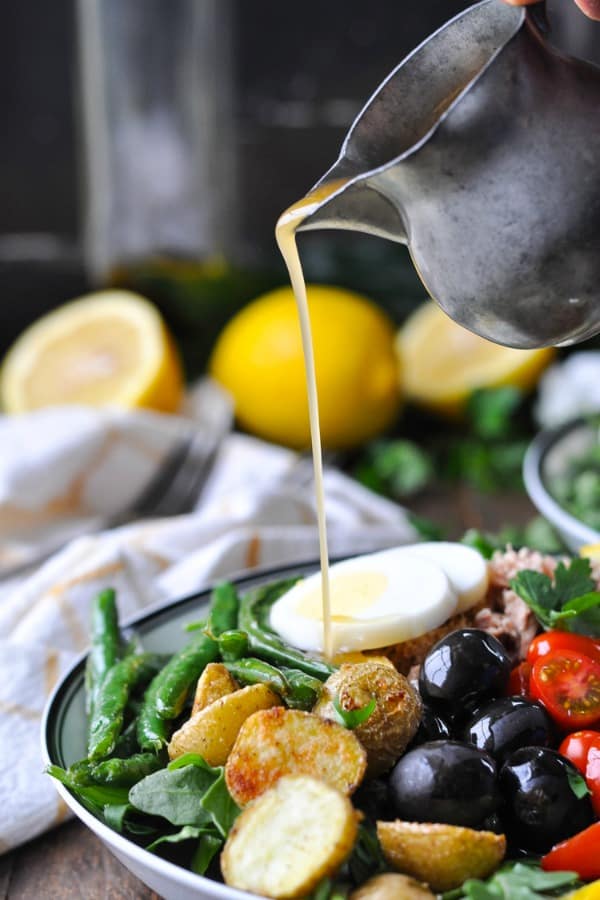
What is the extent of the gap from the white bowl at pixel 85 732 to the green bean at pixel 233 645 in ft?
0.85

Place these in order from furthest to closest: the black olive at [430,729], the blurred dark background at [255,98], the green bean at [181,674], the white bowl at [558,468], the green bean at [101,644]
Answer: the blurred dark background at [255,98]
the white bowl at [558,468]
the green bean at [101,644]
the green bean at [181,674]
the black olive at [430,729]

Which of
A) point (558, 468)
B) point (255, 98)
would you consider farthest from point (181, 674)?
point (255, 98)

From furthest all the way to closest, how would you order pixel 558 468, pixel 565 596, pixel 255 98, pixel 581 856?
pixel 255 98, pixel 558 468, pixel 565 596, pixel 581 856

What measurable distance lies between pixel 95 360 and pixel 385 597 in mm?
2072

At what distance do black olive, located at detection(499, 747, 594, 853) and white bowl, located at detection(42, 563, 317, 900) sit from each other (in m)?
0.41

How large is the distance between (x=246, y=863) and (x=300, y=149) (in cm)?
434

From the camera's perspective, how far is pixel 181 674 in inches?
72.3

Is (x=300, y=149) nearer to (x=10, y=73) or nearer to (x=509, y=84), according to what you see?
(x=10, y=73)

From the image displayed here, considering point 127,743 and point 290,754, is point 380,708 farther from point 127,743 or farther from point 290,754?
point 127,743

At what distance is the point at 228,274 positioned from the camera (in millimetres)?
4230

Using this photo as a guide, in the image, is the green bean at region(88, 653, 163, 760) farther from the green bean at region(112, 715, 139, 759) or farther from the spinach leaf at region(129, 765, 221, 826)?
the spinach leaf at region(129, 765, 221, 826)

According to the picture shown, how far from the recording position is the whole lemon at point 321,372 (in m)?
3.78

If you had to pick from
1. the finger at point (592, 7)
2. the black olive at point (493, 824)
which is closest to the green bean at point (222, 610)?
the black olive at point (493, 824)

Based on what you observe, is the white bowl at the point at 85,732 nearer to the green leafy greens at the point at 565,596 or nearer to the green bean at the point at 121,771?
the green bean at the point at 121,771
